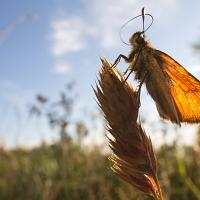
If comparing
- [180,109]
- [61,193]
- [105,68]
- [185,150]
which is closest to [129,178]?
[105,68]

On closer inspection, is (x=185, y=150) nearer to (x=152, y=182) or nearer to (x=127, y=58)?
(x=127, y=58)

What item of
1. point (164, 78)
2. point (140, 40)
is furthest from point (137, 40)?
point (164, 78)

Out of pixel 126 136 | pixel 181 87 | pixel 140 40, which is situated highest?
pixel 140 40

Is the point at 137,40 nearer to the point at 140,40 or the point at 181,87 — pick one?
the point at 140,40

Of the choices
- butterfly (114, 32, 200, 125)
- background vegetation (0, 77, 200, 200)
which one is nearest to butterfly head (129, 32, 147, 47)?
butterfly (114, 32, 200, 125)

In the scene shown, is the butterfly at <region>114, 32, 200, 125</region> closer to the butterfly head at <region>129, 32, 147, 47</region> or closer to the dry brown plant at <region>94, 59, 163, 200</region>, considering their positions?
the butterfly head at <region>129, 32, 147, 47</region>

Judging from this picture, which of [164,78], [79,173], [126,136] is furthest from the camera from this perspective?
[79,173]

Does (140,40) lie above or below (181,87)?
above
